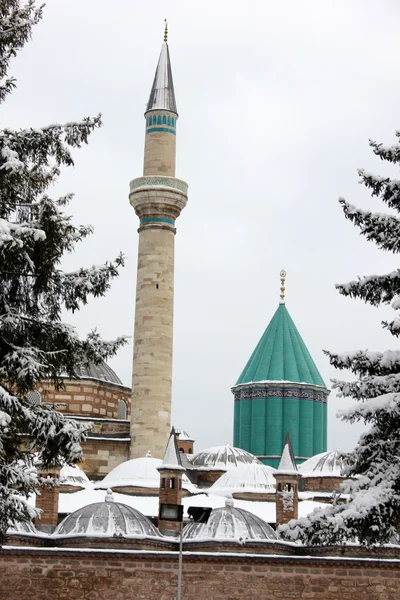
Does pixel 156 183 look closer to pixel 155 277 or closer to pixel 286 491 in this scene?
pixel 155 277

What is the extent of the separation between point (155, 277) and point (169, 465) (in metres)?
8.07

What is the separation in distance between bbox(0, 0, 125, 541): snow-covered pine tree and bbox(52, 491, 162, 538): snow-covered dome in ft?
37.0

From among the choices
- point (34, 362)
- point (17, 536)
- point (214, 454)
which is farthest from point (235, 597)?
point (214, 454)

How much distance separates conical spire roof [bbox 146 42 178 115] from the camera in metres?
35.0

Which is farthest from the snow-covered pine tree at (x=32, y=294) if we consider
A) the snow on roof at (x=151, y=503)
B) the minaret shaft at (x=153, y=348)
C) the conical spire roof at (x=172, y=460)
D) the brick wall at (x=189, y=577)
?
the minaret shaft at (x=153, y=348)

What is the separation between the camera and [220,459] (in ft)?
120

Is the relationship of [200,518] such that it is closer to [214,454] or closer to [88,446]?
[88,446]

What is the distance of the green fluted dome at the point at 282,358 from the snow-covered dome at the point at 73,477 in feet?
40.3

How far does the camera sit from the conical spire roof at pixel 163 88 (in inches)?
1377

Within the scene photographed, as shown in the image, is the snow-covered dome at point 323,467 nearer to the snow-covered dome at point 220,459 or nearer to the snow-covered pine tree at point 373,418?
the snow-covered dome at point 220,459

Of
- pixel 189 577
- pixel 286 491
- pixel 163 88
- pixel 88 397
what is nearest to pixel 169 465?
pixel 286 491

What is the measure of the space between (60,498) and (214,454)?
8526mm

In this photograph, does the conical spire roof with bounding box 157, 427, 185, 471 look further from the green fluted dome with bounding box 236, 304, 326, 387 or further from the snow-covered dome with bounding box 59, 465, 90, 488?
the green fluted dome with bounding box 236, 304, 326, 387

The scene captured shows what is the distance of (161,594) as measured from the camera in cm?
2133
